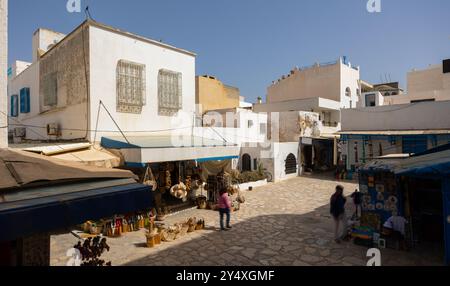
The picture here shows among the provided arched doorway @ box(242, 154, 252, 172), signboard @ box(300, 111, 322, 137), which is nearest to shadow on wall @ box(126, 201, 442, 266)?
arched doorway @ box(242, 154, 252, 172)

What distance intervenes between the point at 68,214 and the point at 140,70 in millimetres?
10899

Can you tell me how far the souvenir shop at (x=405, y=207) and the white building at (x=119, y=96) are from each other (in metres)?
7.05

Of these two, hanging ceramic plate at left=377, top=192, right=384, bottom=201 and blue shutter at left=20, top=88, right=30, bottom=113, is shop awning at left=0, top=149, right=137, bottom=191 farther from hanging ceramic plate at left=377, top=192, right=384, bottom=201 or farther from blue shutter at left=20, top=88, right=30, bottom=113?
blue shutter at left=20, top=88, right=30, bottom=113

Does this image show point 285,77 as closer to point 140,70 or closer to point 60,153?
point 140,70

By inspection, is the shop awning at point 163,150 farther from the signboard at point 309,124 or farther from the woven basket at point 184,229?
the signboard at point 309,124

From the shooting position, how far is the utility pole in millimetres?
7160

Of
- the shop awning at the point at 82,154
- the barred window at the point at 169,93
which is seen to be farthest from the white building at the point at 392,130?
the shop awning at the point at 82,154

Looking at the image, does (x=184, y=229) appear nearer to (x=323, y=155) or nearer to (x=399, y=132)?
(x=399, y=132)

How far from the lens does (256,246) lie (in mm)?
8555

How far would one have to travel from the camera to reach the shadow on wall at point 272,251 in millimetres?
7383

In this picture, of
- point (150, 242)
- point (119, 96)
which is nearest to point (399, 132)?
point (150, 242)

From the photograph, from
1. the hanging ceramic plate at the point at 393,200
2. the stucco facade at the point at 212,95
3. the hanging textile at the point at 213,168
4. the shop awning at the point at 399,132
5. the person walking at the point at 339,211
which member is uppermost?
the stucco facade at the point at 212,95

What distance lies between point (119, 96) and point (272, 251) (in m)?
9.28
